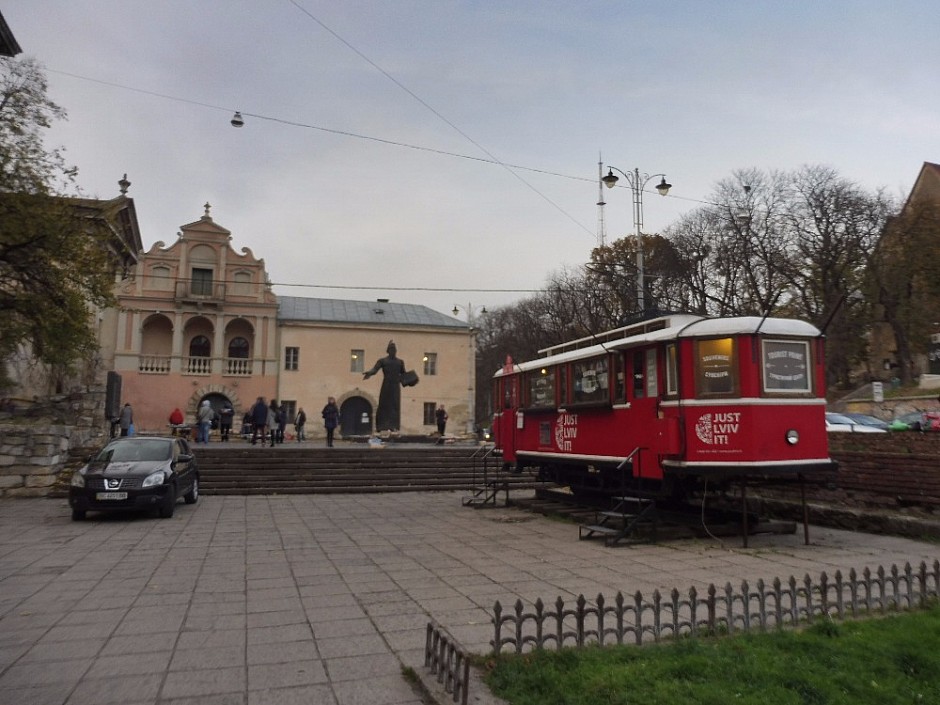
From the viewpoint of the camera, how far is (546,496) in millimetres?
15766

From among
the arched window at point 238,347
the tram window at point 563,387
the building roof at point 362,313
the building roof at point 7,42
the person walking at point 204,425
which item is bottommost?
the person walking at point 204,425

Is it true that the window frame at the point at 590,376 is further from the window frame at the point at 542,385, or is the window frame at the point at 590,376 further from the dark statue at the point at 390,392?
the dark statue at the point at 390,392

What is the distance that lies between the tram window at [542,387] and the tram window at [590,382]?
0.94m

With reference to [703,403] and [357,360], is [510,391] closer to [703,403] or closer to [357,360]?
[703,403]

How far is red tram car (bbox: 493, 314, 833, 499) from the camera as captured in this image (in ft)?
31.6

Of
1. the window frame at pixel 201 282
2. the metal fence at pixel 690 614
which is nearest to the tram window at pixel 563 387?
the metal fence at pixel 690 614

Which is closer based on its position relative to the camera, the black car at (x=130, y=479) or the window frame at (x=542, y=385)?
the black car at (x=130, y=479)

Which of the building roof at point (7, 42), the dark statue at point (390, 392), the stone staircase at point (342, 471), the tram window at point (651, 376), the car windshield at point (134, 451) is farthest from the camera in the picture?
the dark statue at point (390, 392)

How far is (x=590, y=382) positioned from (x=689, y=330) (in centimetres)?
281

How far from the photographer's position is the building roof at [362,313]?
4875 cm

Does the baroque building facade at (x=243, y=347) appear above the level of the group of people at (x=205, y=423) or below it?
above

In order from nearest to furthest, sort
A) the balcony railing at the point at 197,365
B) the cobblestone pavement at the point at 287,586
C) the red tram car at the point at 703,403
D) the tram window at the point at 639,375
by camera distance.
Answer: the cobblestone pavement at the point at 287,586, the red tram car at the point at 703,403, the tram window at the point at 639,375, the balcony railing at the point at 197,365

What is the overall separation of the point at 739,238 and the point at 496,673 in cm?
3772

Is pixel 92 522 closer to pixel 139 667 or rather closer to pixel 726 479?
pixel 139 667
